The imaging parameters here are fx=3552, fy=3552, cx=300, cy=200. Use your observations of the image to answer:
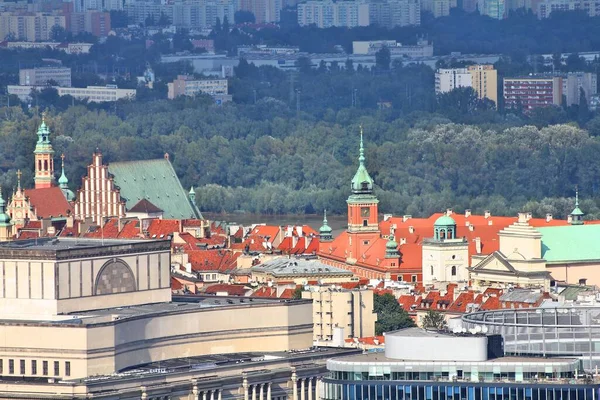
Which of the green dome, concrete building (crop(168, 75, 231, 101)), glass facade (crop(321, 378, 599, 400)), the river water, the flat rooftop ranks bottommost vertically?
the river water

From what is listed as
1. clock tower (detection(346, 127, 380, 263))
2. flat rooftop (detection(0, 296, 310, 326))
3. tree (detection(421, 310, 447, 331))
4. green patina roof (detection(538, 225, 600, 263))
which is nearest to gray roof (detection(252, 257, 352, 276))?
green patina roof (detection(538, 225, 600, 263))

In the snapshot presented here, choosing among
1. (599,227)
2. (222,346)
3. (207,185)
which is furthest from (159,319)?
(207,185)

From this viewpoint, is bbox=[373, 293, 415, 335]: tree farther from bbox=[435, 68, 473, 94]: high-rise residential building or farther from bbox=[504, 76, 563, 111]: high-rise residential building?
bbox=[435, 68, 473, 94]: high-rise residential building

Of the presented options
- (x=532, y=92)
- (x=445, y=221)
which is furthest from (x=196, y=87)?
(x=445, y=221)

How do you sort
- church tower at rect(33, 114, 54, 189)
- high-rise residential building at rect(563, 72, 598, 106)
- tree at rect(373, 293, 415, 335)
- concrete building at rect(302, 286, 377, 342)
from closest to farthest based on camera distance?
concrete building at rect(302, 286, 377, 342), tree at rect(373, 293, 415, 335), church tower at rect(33, 114, 54, 189), high-rise residential building at rect(563, 72, 598, 106)

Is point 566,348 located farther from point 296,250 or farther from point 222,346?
point 296,250

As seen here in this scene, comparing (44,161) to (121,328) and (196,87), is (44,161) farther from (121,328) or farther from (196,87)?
(196,87)
